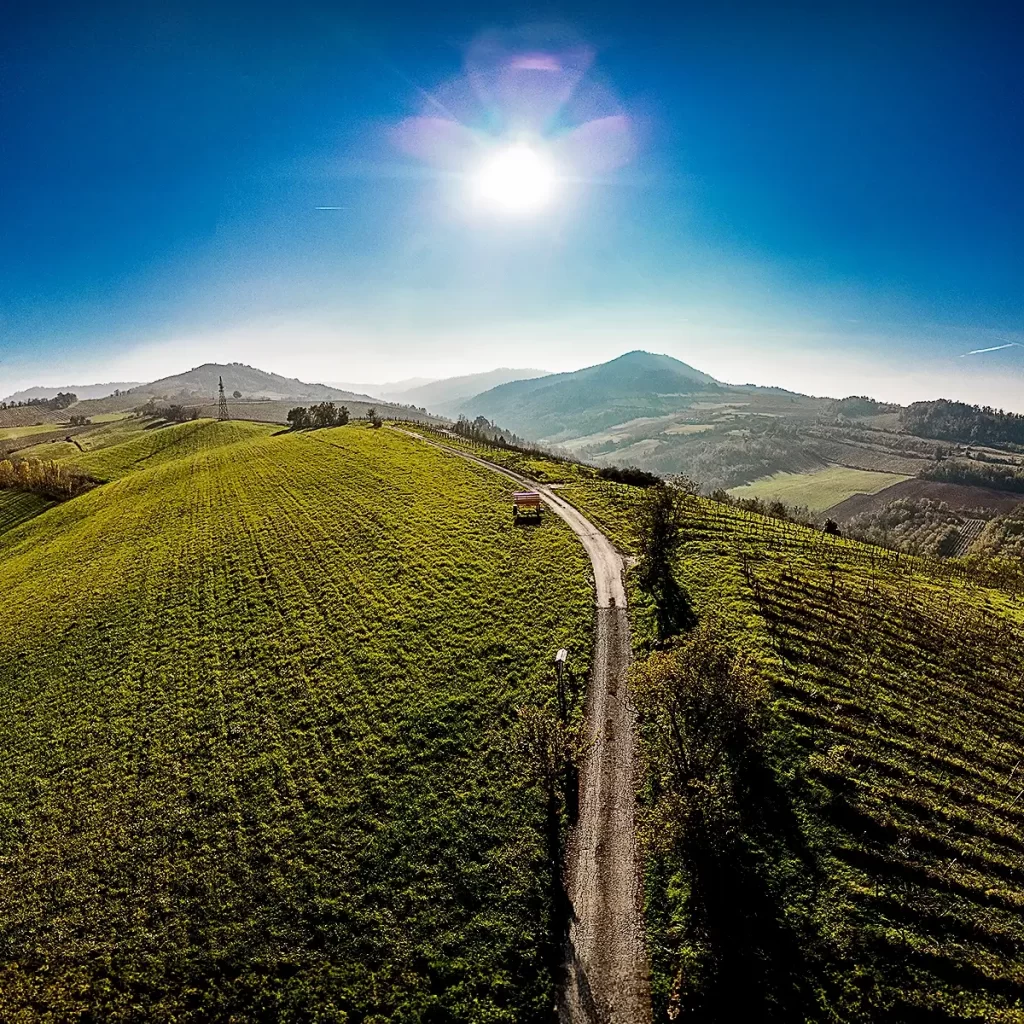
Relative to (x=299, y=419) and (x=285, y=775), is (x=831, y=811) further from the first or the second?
(x=299, y=419)

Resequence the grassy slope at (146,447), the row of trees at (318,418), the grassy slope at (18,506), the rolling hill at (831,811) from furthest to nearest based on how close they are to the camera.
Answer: the row of trees at (318,418)
the grassy slope at (146,447)
the grassy slope at (18,506)
the rolling hill at (831,811)

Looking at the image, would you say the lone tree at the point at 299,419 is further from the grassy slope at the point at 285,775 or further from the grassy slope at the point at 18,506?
the grassy slope at the point at 285,775

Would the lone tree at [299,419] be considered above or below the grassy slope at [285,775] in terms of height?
above

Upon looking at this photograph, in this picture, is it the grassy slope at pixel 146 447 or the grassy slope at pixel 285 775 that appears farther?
the grassy slope at pixel 146 447

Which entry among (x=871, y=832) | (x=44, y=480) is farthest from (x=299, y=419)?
(x=871, y=832)

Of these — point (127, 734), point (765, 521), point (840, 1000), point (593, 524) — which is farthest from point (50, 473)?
point (840, 1000)

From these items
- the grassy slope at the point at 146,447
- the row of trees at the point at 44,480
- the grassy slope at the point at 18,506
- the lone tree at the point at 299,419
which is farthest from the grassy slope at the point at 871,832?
the lone tree at the point at 299,419

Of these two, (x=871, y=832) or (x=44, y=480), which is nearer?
(x=871, y=832)
